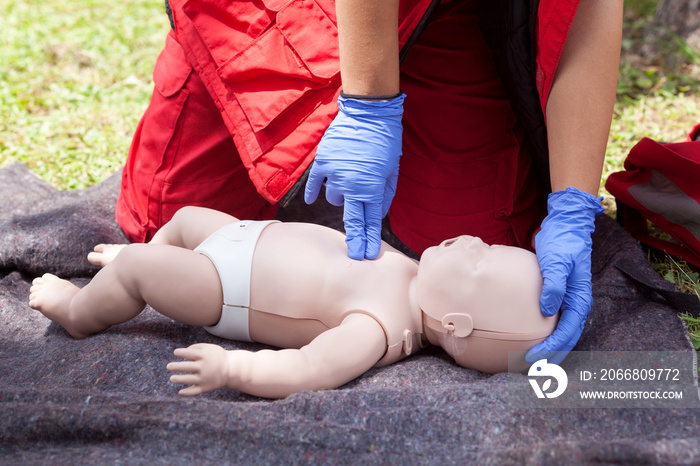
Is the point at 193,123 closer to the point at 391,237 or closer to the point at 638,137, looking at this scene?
the point at 391,237

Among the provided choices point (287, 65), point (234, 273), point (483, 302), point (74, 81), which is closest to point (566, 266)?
point (483, 302)

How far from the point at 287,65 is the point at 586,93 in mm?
752

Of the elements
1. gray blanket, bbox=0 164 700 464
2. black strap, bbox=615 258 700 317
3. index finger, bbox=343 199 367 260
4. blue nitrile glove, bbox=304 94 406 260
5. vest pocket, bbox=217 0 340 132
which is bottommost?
black strap, bbox=615 258 700 317

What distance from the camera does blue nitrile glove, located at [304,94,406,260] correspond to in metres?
1.52

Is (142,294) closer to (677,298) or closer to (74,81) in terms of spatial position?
(677,298)

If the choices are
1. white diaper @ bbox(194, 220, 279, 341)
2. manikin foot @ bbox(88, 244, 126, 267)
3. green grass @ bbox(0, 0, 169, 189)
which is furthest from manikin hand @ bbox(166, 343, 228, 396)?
green grass @ bbox(0, 0, 169, 189)

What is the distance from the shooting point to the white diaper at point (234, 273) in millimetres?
1531

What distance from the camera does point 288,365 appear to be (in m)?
1.34

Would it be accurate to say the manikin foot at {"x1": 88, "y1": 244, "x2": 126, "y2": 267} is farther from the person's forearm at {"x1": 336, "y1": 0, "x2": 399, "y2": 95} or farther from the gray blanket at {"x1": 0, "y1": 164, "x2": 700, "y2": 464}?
the person's forearm at {"x1": 336, "y1": 0, "x2": 399, "y2": 95}

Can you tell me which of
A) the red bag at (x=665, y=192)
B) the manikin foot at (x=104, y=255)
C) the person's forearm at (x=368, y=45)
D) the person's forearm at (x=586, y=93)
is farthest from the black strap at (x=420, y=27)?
the manikin foot at (x=104, y=255)

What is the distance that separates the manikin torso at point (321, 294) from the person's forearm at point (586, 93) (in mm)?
474

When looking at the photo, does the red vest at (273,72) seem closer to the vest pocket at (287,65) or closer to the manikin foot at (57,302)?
the vest pocket at (287,65)

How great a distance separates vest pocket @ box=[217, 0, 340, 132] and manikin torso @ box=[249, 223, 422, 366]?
1.24ft

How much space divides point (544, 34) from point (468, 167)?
53 cm
